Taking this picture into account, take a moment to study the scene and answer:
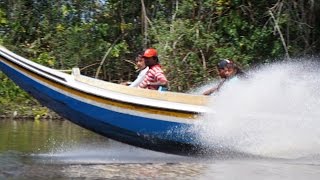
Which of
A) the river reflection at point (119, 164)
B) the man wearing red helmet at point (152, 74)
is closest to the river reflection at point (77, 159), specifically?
the river reflection at point (119, 164)

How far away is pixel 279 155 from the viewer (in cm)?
739

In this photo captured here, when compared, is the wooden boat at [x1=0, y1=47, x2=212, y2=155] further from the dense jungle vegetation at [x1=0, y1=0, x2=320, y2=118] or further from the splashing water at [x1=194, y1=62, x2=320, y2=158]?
the dense jungle vegetation at [x1=0, y1=0, x2=320, y2=118]

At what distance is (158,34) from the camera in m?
14.2

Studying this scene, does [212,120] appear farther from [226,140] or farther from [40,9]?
[40,9]

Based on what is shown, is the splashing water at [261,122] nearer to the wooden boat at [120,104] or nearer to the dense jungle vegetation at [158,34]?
the wooden boat at [120,104]

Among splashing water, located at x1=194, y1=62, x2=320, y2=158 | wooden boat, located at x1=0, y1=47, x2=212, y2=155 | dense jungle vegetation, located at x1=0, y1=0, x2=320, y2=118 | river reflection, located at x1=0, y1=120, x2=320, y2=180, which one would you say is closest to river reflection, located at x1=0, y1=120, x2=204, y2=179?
river reflection, located at x1=0, y1=120, x2=320, y2=180

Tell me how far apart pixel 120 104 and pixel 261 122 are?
1.54 meters

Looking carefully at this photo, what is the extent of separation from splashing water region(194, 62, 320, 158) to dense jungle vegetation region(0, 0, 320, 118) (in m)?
6.27

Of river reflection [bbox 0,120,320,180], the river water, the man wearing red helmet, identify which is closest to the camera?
river reflection [bbox 0,120,320,180]

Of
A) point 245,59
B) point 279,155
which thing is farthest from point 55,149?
point 245,59

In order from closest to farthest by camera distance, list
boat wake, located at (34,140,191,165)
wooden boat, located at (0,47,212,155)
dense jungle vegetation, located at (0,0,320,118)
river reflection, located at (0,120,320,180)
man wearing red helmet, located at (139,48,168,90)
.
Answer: river reflection, located at (0,120,320,180), wooden boat, located at (0,47,212,155), boat wake, located at (34,140,191,165), man wearing red helmet, located at (139,48,168,90), dense jungle vegetation, located at (0,0,320,118)

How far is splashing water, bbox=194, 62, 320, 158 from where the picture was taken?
716cm

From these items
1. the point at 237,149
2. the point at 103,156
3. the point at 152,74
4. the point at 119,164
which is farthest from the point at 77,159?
the point at 237,149

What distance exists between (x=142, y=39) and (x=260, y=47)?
9.02ft
